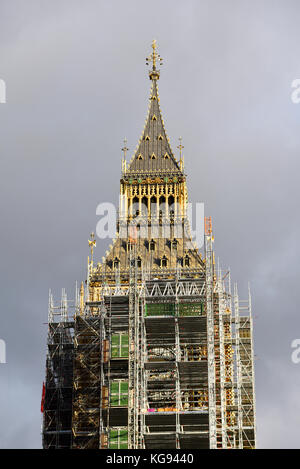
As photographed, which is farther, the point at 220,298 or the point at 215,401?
the point at 220,298

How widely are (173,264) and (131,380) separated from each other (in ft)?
64.8

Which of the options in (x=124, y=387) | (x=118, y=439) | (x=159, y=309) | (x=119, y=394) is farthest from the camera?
(x=159, y=309)

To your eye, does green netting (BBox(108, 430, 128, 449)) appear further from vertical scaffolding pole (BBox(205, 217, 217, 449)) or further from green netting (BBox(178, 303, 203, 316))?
green netting (BBox(178, 303, 203, 316))

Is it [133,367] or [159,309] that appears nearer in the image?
[133,367]

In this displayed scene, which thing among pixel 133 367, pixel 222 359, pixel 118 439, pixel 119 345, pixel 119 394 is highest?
pixel 119 345

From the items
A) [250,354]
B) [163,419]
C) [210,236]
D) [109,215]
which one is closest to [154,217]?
[109,215]

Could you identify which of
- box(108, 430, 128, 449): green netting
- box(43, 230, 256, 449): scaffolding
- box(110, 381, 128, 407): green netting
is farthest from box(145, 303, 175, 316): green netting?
box(108, 430, 128, 449): green netting

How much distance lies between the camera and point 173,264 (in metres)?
124

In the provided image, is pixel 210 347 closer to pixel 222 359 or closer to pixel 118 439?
pixel 222 359

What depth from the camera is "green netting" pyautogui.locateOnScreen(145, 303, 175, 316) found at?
111 metres

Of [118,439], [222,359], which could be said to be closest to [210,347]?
[222,359]

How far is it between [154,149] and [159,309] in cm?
3120

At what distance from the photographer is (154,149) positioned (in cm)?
13838

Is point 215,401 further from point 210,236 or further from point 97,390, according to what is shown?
point 210,236
